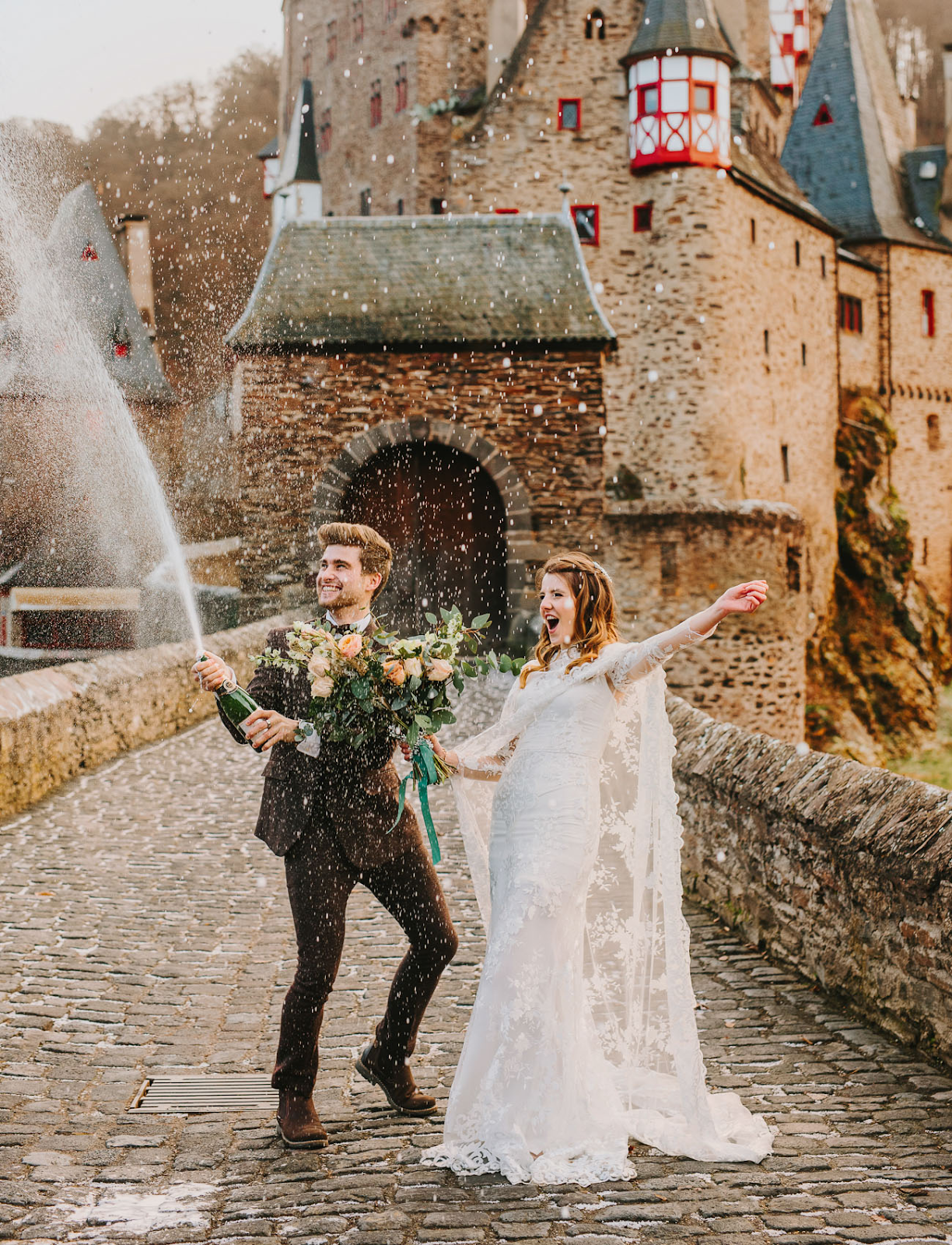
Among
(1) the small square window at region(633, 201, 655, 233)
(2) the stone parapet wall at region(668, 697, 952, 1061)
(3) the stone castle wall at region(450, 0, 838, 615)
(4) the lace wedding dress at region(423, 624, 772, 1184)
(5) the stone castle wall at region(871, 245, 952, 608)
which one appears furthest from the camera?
(5) the stone castle wall at region(871, 245, 952, 608)

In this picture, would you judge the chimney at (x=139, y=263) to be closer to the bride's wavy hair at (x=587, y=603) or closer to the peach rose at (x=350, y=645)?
the bride's wavy hair at (x=587, y=603)

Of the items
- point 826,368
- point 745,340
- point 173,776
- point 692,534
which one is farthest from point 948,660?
point 173,776

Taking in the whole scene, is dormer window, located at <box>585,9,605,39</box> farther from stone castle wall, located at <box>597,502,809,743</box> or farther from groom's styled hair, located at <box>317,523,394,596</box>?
groom's styled hair, located at <box>317,523,394,596</box>

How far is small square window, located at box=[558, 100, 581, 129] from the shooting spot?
95.5 feet

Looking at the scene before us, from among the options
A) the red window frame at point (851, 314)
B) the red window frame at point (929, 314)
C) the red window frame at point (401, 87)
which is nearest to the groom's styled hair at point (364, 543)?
the red window frame at point (851, 314)

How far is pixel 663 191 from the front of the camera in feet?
93.4

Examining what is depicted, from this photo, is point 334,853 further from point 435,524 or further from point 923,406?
point 923,406

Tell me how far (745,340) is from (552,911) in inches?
1090

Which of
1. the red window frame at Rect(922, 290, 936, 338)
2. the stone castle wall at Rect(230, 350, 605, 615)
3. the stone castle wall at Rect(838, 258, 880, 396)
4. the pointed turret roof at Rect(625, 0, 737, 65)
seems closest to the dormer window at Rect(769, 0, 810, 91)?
the red window frame at Rect(922, 290, 936, 338)

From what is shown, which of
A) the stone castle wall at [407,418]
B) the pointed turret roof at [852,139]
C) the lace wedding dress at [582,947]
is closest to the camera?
the lace wedding dress at [582,947]

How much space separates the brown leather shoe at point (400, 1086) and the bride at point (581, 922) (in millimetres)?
374

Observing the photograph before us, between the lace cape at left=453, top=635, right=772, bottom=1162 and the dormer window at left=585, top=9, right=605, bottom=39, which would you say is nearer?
the lace cape at left=453, top=635, right=772, bottom=1162

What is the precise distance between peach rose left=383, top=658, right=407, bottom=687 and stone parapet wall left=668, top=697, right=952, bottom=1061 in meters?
2.03

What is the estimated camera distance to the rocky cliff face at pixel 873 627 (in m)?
32.6
